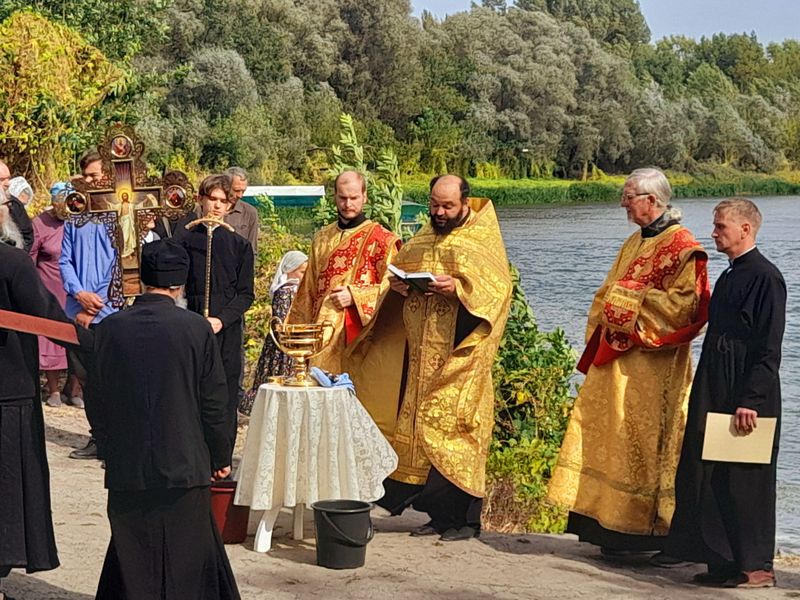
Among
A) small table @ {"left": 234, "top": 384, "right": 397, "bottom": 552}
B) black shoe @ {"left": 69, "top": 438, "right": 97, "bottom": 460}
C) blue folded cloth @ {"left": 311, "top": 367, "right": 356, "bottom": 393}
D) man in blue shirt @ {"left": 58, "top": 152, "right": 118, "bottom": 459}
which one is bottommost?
black shoe @ {"left": 69, "top": 438, "right": 97, "bottom": 460}

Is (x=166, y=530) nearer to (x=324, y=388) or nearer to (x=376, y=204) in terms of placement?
(x=324, y=388)

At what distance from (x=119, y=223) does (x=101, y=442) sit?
1902mm

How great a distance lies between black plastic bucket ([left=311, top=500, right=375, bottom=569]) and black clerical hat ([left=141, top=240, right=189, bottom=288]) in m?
1.96

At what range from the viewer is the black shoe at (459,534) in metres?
7.37

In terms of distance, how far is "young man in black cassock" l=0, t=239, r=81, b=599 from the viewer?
5.50 meters

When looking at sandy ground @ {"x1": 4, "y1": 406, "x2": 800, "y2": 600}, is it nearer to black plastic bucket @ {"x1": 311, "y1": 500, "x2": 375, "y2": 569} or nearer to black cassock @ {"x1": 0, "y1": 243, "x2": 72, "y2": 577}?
black plastic bucket @ {"x1": 311, "y1": 500, "x2": 375, "y2": 569}

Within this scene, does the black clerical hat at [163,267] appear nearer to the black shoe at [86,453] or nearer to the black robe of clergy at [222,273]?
the black robe of clergy at [222,273]

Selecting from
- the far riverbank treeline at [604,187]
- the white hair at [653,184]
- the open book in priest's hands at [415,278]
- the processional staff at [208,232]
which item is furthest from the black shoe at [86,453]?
the far riverbank treeline at [604,187]

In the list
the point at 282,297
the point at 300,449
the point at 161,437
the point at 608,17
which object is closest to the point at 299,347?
the point at 300,449

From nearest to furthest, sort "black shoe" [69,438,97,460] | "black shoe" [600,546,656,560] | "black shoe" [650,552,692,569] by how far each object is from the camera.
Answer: "black shoe" [650,552,692,569], "black shoe" [600,546,656,560], "black shoe" [69,438,97,460]

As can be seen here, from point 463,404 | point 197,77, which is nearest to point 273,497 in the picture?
point 463,404

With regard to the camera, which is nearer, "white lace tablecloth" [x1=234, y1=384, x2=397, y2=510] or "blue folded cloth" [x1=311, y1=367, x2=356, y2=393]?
"white lace tablecloth" [x1=234, y1=384, x2=397, y2=510]

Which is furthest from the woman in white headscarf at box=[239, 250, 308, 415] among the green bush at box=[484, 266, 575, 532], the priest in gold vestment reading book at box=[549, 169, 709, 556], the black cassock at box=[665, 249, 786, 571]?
the black cassock at box=[665, 249, 786, 571]

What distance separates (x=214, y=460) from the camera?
5.24 m
